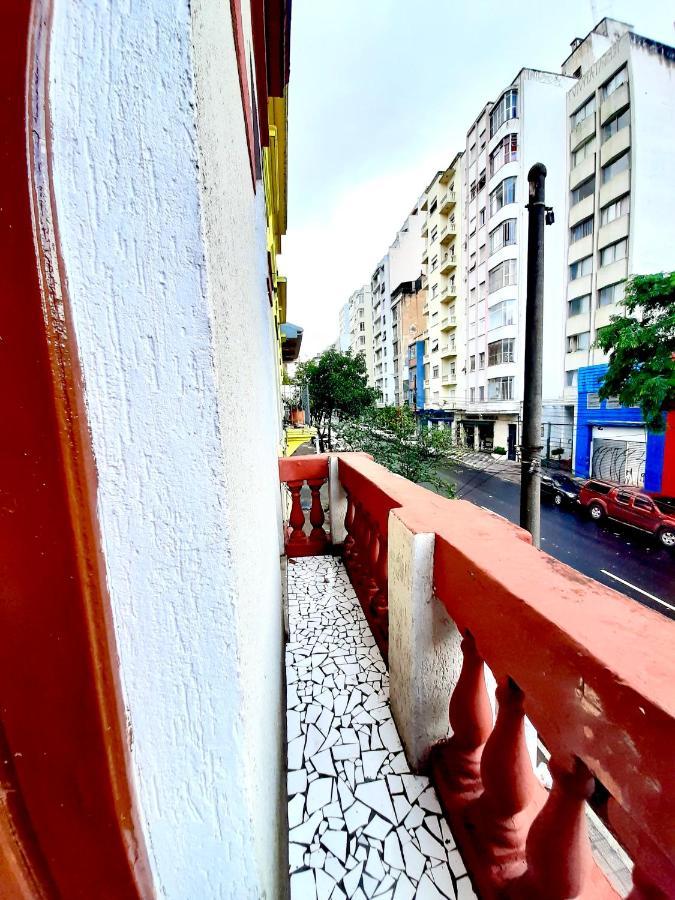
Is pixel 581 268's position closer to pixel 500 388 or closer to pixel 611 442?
pixel 500 388

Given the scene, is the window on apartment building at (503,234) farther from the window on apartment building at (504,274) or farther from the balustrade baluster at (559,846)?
the balustrade baluster at (559,846)

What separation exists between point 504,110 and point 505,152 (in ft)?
8.20

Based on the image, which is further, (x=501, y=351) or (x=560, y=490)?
(x=501, y=351)

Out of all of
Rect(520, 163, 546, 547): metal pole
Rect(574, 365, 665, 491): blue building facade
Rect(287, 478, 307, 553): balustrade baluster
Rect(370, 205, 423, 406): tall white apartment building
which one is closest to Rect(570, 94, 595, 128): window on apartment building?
Rect(574, 365, 665, 491): blue building facade

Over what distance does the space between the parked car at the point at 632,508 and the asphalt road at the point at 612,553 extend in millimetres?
389

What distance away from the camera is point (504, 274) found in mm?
21469

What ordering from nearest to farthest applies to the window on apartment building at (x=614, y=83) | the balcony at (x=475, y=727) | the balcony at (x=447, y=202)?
the balcony at (x=475, y=727) < the window on apartment building at (x=614, y=83) < the balcony at (x=447, y=202)

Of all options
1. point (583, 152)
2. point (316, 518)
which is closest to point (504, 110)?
point (583, 152)

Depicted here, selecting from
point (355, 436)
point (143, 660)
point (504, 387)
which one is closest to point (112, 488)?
point (143, 660)

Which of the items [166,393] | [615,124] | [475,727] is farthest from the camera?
[615,124]

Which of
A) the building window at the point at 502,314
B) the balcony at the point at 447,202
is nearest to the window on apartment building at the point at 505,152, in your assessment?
the balcony at the point at 447,202

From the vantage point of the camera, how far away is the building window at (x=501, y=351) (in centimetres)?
2188

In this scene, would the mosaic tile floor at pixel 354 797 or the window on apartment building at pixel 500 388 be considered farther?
the window on apartment building at pixel 500 388

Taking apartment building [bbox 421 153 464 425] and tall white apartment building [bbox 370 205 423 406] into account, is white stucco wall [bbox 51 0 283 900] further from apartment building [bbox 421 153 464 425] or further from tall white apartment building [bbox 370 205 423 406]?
tall white apartment building [bbox 370 205 423 406]
